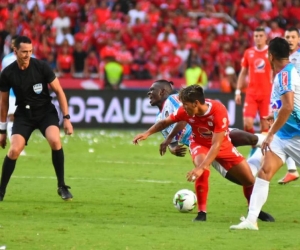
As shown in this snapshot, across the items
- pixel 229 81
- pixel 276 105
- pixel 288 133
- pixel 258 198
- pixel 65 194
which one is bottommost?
pixel 229 81

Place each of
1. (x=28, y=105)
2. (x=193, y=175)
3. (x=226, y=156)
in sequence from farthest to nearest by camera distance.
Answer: (x=28, y=105) → (x=226, y=156) → (x=193, y=175)

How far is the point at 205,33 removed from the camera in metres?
27.7

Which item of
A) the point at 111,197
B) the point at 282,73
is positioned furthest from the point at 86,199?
the point at 282,73

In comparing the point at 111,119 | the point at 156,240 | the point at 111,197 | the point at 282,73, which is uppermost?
the point at 282,73

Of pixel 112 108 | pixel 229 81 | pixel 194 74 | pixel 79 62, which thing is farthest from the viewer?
pixel 79 62

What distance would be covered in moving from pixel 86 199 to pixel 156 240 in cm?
360

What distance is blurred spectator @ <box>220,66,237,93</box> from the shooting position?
25.4m

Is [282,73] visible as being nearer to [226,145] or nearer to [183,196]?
[226,145]

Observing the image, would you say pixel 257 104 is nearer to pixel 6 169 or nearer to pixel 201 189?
pixel 6 169

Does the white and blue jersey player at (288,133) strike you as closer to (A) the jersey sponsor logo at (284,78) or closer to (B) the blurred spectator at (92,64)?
(A) the jersey sponsor logo at (284,78)

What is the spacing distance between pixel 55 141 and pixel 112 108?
1186 cm

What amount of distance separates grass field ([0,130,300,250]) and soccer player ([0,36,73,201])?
1.81 ft

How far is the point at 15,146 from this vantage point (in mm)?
11008

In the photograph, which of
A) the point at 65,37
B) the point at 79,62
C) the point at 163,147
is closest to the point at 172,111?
the point at 163,147
